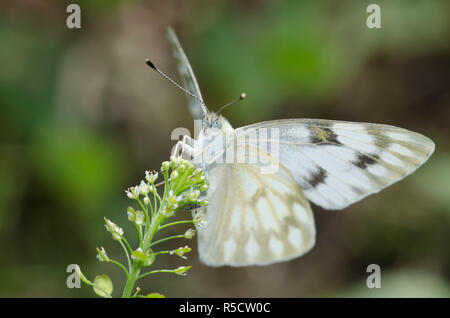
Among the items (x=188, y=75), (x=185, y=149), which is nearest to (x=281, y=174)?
(x=185, y=149)

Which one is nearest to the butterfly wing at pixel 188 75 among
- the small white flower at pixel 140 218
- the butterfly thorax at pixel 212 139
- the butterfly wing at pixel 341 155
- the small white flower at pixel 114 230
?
the butterfly thorax at pixel 212 139

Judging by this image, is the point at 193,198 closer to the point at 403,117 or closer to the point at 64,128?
the point at 64,128

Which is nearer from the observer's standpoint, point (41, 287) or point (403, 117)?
point (41, 287)

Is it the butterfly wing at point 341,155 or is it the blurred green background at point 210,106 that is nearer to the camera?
the butterfly wing at point 341,155

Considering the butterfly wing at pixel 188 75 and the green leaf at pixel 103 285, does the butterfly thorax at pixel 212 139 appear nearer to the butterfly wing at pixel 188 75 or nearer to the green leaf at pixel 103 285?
the butterfly wing at pixel 188 75

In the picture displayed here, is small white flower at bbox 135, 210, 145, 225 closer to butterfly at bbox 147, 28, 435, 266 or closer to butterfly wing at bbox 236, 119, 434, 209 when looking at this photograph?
butterfly at bbox 147, 28, 435, 266

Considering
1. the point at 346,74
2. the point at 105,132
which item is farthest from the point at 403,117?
the point at 105,132
